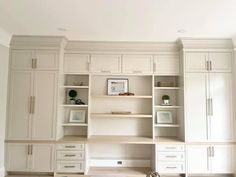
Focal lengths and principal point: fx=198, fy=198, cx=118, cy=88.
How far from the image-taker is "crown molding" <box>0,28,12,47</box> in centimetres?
347

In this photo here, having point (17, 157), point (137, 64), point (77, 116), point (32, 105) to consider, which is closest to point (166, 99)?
point (137, 64)

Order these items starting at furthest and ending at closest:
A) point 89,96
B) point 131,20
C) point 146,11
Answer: point 89,96 → point 131,20 → point 146,11

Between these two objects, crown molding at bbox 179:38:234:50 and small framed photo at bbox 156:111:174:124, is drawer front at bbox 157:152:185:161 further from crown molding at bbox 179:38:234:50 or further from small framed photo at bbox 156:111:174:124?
crown molding at bbox 179:38:234:50

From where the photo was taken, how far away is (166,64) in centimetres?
402

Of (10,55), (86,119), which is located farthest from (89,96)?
(10,55)

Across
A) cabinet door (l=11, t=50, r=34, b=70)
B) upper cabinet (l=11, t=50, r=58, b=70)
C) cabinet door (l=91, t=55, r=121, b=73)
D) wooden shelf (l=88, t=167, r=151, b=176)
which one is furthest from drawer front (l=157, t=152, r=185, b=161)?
cabinet door (l=11, t=50, r=34, b=70)

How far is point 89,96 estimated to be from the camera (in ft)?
13.1

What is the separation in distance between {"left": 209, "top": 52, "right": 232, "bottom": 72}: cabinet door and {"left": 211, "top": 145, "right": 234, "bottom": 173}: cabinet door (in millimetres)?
1451

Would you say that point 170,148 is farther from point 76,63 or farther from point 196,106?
point 76,63

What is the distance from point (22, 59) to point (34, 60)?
0.77ft

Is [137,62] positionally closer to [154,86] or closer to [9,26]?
[154,86]

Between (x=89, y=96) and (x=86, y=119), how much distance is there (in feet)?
1.66

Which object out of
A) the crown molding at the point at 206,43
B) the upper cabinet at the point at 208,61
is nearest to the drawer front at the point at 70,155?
the upper cabinet at the point at 208,61

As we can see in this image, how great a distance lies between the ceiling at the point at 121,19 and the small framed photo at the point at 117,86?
2.93 feet
